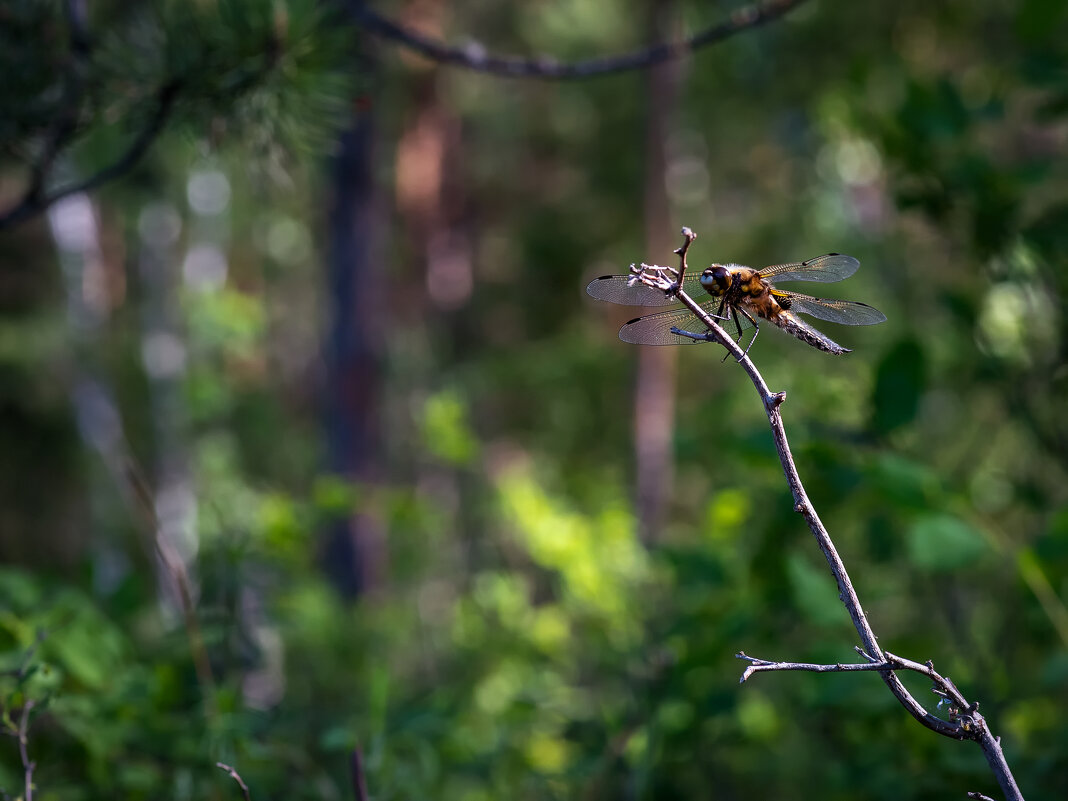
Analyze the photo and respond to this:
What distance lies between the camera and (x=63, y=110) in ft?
4.58

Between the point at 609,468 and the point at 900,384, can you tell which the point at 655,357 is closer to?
the point at 609,468

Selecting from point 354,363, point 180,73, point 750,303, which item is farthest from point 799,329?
point 354,363

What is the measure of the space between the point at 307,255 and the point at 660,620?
16.0 metres

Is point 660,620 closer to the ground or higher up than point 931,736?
closer to the ground

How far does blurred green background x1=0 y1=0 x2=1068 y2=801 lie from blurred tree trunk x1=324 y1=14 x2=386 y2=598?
0.8 inches

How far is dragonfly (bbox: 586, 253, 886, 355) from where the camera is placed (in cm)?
121

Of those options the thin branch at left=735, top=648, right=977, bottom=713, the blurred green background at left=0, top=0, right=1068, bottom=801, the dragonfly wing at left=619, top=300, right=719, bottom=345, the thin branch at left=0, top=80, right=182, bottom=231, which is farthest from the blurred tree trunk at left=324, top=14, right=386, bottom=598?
the thin branch at left=735, top=648, right=977, bottom=713

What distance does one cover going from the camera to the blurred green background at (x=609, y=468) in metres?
1.40

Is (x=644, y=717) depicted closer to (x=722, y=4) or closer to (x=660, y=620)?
(x=660, y=620)

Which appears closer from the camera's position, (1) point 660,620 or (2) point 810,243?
(1) point 660,620

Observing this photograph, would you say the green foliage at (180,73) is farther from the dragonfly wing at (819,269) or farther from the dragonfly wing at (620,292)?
the dragonfly wing at (819,269)

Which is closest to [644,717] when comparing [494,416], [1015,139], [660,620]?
[660,620]

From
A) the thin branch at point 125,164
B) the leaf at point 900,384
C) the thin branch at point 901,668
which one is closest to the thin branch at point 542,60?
the thin branch at point 125,164

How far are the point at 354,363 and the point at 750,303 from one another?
154 inches
